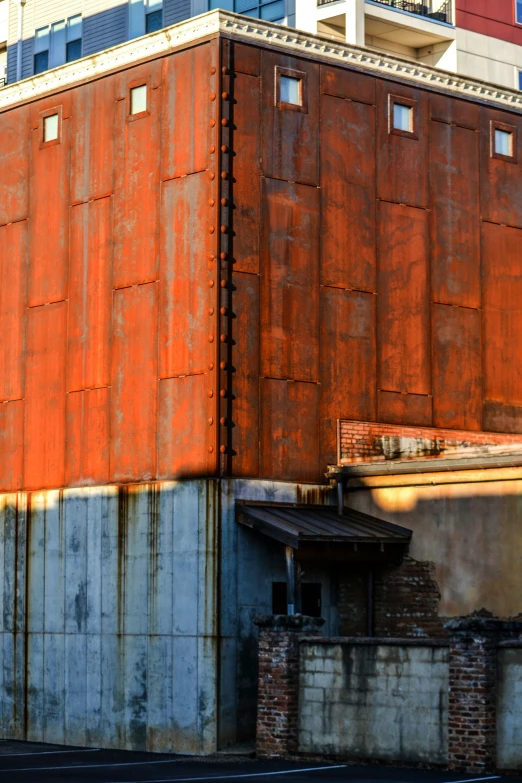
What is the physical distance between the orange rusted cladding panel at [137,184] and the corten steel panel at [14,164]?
10.7ft

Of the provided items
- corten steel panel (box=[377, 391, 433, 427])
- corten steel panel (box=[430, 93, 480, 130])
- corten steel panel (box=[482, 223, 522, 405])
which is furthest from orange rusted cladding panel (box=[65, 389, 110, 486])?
corten steel panel (box=[430, 93, 480, 130])

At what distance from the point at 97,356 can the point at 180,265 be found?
10.1 feet

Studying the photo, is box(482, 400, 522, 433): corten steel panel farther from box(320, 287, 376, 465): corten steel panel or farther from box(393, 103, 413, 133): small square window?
box(393, 103, 413, 133): small square window

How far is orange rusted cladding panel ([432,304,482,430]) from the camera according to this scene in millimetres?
33219

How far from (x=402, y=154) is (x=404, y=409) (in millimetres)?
5660

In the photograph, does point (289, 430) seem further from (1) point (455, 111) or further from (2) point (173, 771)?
(1) point (455, 111)

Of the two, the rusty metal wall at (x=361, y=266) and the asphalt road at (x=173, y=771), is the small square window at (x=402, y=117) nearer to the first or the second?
the rusty metal wall at (x=361, y=266)

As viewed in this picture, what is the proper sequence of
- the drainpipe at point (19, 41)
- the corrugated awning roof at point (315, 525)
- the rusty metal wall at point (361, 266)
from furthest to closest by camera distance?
the drainpipe at point (19, 41) < the rusty metal wall at point (361, 266) < the corrugated awning roof at point (315, 525)

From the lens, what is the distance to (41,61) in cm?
5069

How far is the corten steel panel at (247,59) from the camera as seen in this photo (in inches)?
1216

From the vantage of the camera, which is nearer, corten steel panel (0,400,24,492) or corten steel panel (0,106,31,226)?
corten steel panel (0,400,24,492)

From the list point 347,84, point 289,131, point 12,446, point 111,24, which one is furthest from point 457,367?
point 111,24

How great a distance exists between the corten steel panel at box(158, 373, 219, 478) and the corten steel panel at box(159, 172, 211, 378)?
1.02 ft

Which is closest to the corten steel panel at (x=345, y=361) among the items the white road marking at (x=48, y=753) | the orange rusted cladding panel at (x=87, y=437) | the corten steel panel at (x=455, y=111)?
the orange rusted cladding panel at (x=87, y=437)
